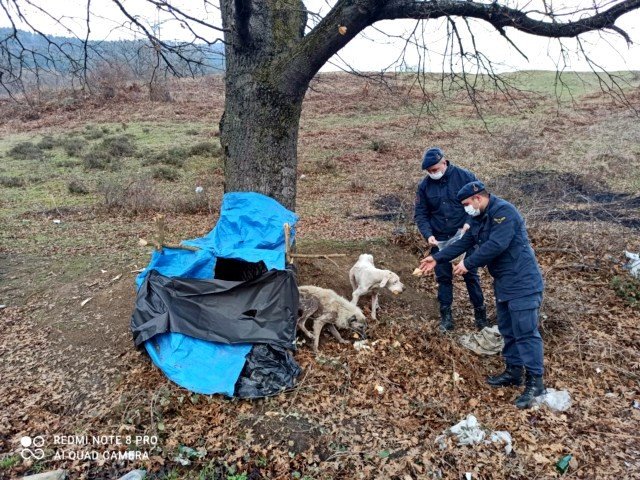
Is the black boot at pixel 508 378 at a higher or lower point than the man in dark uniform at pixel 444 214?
lower

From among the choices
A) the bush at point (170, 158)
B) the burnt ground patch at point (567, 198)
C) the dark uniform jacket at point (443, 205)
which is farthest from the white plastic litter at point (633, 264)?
the bush at point (170, 158)

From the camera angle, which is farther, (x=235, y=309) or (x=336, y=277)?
(x=336, y=277)

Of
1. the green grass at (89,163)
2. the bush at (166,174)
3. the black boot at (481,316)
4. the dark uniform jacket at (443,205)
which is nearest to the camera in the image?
the dark uniform jacket at (443,205)

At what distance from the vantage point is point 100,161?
1579cm

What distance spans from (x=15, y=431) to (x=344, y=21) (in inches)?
181

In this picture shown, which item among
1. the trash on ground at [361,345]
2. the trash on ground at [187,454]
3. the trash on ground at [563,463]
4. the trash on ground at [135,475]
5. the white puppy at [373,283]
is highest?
the white puppy at [373,283]

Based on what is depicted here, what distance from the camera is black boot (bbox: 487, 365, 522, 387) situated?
13.8 feet

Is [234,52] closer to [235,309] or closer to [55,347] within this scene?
[235,309]

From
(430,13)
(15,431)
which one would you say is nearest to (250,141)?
(430,13)

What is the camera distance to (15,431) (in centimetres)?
370

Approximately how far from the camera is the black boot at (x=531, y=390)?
3889 mm

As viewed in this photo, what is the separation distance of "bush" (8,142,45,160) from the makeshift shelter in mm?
16617

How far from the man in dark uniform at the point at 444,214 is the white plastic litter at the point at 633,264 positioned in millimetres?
2611

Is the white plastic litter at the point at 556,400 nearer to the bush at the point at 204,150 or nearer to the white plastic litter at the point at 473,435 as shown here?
the white plastic litter at the point at 473,435
